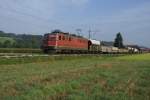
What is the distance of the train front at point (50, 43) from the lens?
186 ft

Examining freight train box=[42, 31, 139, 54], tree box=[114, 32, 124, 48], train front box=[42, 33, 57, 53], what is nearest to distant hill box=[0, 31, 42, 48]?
freight train box=[42, 31, 139, 54]

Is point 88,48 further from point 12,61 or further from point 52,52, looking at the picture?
point 12,61

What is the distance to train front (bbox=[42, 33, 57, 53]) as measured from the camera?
56.8 metres

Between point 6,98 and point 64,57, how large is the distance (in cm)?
3954

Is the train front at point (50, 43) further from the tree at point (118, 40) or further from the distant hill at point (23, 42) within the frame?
the tree at point (118, 40)

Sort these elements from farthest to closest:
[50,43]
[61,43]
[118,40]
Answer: [118,40]
[61,43]
[50,43]

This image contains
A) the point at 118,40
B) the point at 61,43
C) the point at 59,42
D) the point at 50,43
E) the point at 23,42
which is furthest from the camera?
the point at 118,40

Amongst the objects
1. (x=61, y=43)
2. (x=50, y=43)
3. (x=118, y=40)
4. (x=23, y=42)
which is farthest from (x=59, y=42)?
(x=118, y=40)

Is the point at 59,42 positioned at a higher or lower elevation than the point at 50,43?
higher

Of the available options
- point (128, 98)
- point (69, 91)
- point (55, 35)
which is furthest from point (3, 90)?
point (55, 35)

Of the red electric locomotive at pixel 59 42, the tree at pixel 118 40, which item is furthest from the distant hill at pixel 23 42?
the tree at pixel 118 40

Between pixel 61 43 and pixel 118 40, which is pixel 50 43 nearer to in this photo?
pixel 61 43

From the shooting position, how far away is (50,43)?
2245 inches

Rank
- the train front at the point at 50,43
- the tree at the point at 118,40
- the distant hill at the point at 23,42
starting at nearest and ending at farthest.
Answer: the train front at the point at 50,43 < the distant hill at the point at 23,42 < the tree at the point at 118,40
